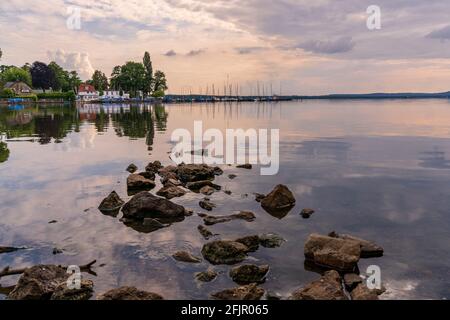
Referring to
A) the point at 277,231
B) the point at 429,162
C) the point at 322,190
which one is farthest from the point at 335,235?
the point at 429,162

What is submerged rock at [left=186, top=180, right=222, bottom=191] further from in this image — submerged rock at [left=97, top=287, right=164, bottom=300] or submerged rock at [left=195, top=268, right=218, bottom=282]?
submerged rock at [left=97, top=287, right=164, bottom=300]

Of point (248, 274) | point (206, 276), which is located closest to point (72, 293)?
point (206, 276)

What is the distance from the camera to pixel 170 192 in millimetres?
24938

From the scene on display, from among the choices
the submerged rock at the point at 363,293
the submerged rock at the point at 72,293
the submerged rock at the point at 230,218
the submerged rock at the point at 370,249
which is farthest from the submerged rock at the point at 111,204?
the submerged rock at the point at 363,293

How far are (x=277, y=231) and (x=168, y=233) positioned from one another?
17.0 ft

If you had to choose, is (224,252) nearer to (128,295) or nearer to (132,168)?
(128,295)

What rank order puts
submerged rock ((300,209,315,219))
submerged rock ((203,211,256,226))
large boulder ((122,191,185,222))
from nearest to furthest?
submerged rock ((203,211,256,226)) → large boulder ((122,191,185,222)) → submerged rock ((300,209,315,219))

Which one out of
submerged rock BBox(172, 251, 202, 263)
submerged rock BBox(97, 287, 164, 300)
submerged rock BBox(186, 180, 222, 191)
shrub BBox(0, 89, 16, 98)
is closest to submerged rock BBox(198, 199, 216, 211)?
submerged rock BBox(186, 180, 222, 191)

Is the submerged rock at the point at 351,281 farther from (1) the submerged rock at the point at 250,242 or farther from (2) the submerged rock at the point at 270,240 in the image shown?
(1) the submerged rock at the point at 250,242

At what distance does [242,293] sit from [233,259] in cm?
311

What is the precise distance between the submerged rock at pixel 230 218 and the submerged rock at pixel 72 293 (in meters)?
7.83

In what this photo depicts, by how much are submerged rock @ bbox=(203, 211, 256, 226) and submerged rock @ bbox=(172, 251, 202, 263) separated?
4112 mm

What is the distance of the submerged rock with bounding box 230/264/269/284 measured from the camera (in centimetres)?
1393

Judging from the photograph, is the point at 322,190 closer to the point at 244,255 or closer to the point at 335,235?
the point at 335,235
